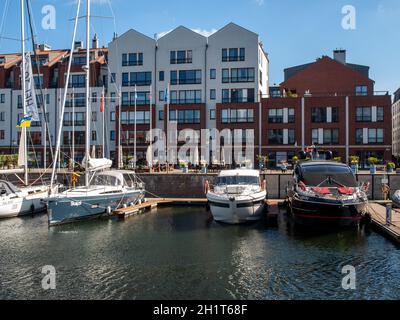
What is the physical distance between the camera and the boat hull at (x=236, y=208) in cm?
2856

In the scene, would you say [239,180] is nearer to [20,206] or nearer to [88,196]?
[88,196]

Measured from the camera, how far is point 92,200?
31375 millimetres

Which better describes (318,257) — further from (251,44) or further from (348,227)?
(251,44)

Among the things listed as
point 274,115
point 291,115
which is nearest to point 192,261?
point 274,115

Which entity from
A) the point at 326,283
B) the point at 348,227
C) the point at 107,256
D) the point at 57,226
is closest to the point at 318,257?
the point at 326,283

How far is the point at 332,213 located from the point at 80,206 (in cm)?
1688

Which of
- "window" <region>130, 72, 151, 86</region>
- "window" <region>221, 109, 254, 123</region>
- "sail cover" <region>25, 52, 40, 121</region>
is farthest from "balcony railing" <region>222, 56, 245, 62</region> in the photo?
"sail cover" <region>25, 52, 40, 121</region>

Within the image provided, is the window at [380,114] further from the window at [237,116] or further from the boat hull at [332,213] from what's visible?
the boat hull at [332,213]

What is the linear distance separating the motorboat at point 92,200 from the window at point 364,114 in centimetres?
3541

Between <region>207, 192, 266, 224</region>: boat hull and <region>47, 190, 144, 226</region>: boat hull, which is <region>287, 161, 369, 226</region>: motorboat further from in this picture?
<region>47, 190, 144, 226</region>: boat hull

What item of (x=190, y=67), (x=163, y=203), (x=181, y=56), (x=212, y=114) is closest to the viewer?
(x=163, y=203)

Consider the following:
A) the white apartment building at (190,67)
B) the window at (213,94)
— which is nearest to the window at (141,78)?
the white apartment building at (190,67)

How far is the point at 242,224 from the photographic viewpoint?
29281 millimetres

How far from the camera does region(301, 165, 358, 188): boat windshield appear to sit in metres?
28.6
